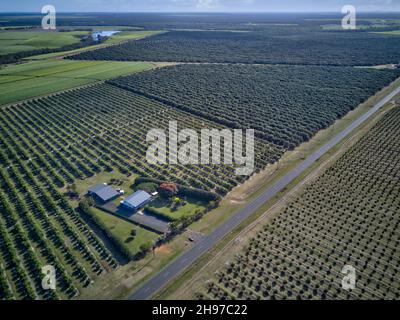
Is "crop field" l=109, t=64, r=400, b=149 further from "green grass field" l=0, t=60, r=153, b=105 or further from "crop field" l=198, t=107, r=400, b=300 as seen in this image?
"crop field" l=198, t=107, r=400, b=300

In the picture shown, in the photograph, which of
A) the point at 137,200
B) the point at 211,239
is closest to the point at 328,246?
the point at 211,239

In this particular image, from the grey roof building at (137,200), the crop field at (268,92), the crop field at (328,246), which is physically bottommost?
the crop field at (328,246)

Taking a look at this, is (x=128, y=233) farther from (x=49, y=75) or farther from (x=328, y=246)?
(x=49, y=75)

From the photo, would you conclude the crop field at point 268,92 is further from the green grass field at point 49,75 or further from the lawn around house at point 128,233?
the lawn around house at point 128,233

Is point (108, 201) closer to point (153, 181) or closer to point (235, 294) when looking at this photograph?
point (153, 181)

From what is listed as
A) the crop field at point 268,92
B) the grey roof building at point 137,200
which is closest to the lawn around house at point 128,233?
the grey roof building at point 137,200

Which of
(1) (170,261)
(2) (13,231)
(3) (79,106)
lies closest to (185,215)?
(1) (170,261)
